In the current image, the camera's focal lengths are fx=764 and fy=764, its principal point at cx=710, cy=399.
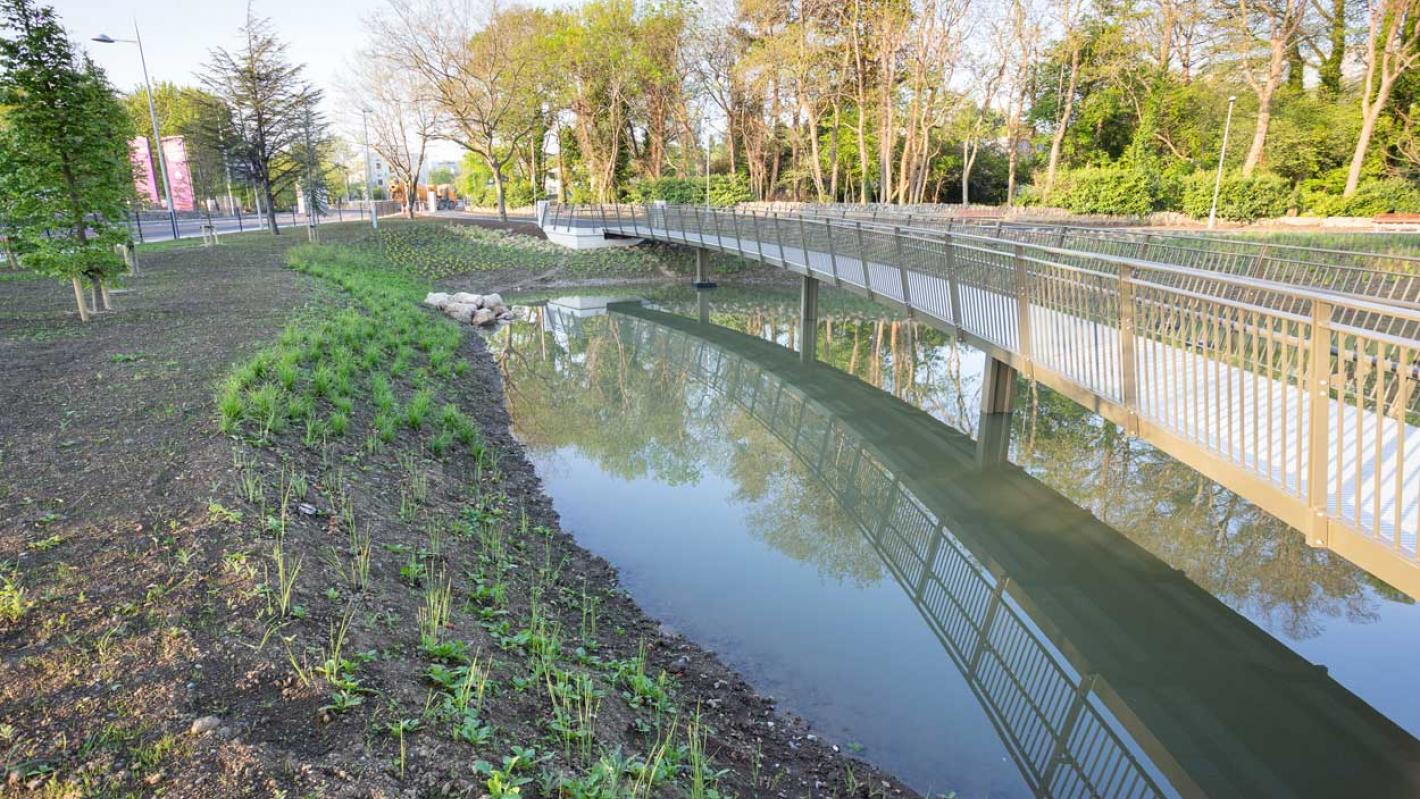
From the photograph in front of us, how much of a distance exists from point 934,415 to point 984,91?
114 feet

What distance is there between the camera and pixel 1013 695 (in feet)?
16.8

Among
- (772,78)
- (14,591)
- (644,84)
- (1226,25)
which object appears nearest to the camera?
(14,591)

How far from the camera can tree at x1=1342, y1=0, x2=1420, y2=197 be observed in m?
31.3

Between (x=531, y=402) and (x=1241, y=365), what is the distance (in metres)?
10.4

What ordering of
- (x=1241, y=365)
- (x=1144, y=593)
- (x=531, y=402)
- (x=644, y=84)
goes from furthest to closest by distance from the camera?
(x=644, y=84), (x=531, y=402), (x=1144, y=593), (x=1241, y=365)

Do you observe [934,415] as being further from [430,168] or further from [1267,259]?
[430,168]

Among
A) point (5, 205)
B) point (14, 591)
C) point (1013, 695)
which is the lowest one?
point (1013, 695)

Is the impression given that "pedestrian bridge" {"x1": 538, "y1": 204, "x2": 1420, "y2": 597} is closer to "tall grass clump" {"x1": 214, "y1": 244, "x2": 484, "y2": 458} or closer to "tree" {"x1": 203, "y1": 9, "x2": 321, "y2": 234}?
"tall grass clump" {"x1": 214, "y1": 244, "x2": 484, "y2": 458}

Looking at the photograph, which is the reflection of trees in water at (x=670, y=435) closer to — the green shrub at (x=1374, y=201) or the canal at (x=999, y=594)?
the canal at (x=999, y=594)

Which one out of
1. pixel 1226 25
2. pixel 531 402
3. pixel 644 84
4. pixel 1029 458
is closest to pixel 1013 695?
pixel 1029 458

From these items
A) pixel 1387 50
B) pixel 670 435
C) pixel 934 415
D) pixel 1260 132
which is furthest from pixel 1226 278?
pixel 1387 50

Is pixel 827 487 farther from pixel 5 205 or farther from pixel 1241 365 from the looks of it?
pixel 5 205

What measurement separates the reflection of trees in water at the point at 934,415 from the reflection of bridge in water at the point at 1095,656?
0.38 metres

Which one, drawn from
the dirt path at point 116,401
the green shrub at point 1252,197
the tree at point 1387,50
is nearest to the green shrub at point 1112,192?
the green shrub at point 1252,197
